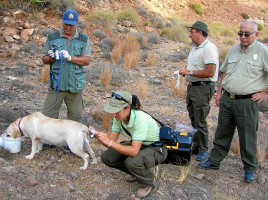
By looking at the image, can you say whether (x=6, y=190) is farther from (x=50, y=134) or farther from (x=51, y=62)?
(x=51, y=62)

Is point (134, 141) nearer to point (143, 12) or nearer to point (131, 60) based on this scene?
point (131, 60)

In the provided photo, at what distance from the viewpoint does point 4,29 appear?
11461 mm

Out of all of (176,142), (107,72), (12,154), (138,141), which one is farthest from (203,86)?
(107,72)

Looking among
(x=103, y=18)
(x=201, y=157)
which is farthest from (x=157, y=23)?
(x=201, y=157)

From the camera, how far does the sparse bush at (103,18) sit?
1391 centimetres

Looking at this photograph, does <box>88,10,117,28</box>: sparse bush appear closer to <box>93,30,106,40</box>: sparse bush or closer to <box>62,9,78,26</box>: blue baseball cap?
<box>93,30,106,40</box>: sparse bush

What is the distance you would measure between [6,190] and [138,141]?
1.50 m

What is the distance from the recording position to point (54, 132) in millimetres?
4641

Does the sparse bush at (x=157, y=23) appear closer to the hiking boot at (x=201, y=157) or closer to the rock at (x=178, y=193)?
the hiking boot at (x=201, y=157)

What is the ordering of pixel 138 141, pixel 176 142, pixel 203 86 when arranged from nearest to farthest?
pixel 138 141
pixel 176 142
pixel 203 86

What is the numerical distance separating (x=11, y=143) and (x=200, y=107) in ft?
8.00

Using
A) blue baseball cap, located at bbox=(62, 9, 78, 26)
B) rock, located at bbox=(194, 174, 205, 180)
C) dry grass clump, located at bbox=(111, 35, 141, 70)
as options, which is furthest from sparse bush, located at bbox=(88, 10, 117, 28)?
rock, located at bbox=(194, 174, 205, 180)

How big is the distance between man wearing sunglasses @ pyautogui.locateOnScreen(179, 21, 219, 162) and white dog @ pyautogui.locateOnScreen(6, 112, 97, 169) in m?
1.47

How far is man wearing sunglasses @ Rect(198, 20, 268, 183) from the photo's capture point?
4406mm
